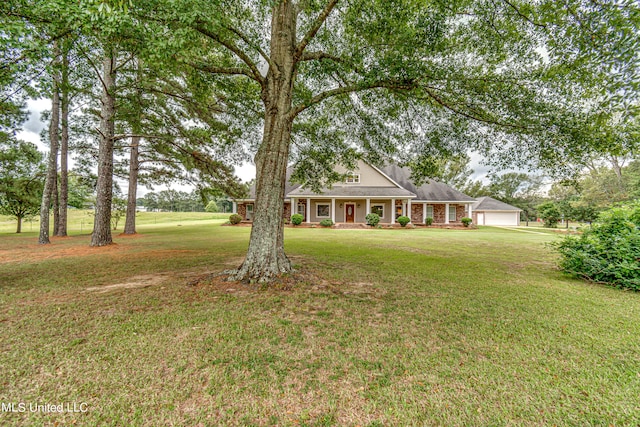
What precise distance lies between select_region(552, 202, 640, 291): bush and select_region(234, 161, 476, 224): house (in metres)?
16.7

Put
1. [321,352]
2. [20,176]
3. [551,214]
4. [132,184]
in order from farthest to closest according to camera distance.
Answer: [551,214] < [20,176] < [132,184] < [321,352]

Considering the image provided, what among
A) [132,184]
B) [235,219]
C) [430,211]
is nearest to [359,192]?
[430,211]

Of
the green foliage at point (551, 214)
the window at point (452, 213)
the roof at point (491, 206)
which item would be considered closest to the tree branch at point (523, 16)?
the window at point (452, 213)

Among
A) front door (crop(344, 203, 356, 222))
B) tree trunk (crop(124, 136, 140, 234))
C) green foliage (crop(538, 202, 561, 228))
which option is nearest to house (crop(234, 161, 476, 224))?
front door (crop(344, 203, 356, 222))

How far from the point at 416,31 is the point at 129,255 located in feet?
34.5

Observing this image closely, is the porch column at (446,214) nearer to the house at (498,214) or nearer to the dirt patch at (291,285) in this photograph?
the house at (498,214)

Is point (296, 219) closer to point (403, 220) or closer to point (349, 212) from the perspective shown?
point (349, 212)

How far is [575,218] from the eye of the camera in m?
28.6

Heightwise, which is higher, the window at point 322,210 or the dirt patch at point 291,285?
the window at point 322,210

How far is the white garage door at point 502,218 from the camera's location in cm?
3366

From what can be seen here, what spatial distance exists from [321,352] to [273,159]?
396 cm

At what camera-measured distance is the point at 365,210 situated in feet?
78.2

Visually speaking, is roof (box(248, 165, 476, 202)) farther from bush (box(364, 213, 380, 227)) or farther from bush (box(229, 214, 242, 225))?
bush (box(229, 214, 242, 225))

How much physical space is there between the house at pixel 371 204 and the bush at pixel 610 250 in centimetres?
1667
